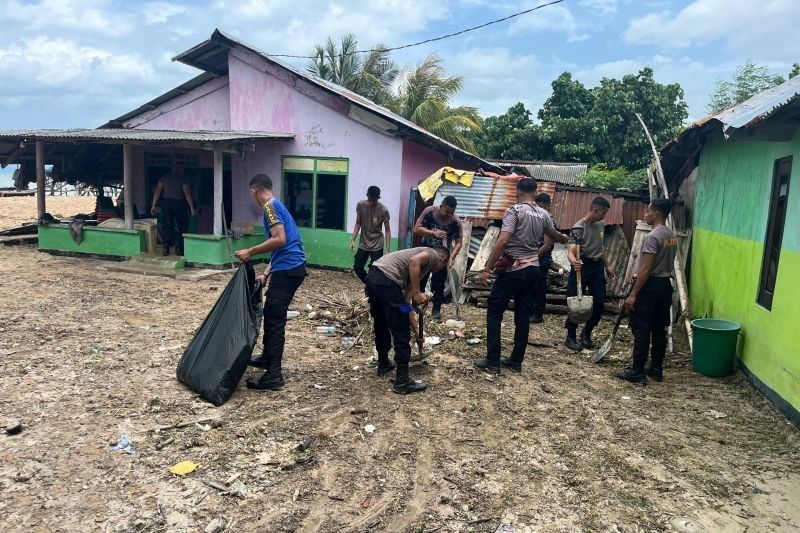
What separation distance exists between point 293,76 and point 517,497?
9.42 m

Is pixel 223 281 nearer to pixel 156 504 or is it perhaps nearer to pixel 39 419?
pixel 39 419

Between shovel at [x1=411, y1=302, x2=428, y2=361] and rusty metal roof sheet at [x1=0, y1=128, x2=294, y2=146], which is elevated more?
rusty metal roof sheet at [x1=0, y1=128, x2=294, y2=146]

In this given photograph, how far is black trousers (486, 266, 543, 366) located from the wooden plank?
354cm

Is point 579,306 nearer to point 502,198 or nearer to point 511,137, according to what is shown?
point 502,198

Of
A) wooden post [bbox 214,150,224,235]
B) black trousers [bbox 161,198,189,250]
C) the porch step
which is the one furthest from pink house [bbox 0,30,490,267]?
black trousers [bbox 161,198,189,250]

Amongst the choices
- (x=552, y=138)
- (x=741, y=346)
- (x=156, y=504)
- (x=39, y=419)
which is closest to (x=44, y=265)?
(x=39, y=419)

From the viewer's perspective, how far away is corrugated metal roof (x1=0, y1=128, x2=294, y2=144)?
967cm

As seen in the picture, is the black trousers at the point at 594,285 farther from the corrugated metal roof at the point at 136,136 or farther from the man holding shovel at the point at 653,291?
the corrugated metal roof at the point at 136,136

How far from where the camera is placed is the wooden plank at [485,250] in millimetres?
8910

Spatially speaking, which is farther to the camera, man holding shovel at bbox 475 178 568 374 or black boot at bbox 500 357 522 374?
black boot at bbox 500 357 522 374

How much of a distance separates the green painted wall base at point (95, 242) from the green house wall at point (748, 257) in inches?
374

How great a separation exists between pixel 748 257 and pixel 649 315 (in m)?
1.39

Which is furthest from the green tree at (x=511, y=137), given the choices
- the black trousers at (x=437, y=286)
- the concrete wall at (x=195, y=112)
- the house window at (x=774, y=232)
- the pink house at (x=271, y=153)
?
the house window at (x=774, y=232)

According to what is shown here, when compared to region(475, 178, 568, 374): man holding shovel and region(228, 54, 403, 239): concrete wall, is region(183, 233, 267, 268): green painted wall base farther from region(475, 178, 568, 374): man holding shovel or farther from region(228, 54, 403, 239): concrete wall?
region(475, 178, 568, 374): man holding shovel
